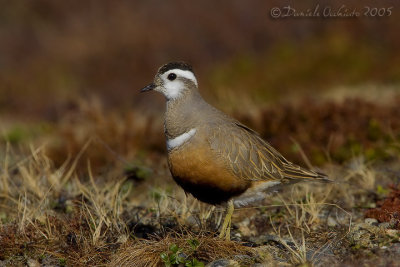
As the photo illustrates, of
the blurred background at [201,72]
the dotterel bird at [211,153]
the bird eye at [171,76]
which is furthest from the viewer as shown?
the blurred background at [201,72]

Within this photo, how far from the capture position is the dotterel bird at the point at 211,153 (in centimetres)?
512

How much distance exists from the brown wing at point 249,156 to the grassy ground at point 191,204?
12.3 inches

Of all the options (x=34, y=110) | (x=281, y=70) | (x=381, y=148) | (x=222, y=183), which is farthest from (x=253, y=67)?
(x=222, y=183)

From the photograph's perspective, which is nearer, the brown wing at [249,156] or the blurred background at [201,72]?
the brown wing at [249,156]

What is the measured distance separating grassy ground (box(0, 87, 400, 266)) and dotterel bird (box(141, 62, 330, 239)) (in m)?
0.30

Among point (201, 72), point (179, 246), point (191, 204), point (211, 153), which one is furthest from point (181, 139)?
point (201, 72)

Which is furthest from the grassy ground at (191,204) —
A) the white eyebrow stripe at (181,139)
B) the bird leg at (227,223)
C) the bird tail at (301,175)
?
the white eyebrow stripe at (181,139)

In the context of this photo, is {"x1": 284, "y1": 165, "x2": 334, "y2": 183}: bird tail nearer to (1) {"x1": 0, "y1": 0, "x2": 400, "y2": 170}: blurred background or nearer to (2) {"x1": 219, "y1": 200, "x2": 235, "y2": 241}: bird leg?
(2) {"x1": 219, "y1": 200, "x2": 235, "y2": 241}: bird leg

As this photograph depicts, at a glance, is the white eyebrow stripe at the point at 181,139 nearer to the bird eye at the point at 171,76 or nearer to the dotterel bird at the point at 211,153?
the dotterel bird at the point at 211,153

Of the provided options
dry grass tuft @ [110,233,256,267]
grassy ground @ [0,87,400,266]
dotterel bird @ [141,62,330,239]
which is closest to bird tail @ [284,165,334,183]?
dotterel bird @ [141,62,330,239]

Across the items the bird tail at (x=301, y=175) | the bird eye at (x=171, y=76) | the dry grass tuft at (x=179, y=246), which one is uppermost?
the bird eye at (x=171, y=76)

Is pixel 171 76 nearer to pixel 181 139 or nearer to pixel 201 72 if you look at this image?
pixel 181 139

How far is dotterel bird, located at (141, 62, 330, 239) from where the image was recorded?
5125 millimetres

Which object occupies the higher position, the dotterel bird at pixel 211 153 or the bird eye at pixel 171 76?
the bird eye at pixel 171 76
